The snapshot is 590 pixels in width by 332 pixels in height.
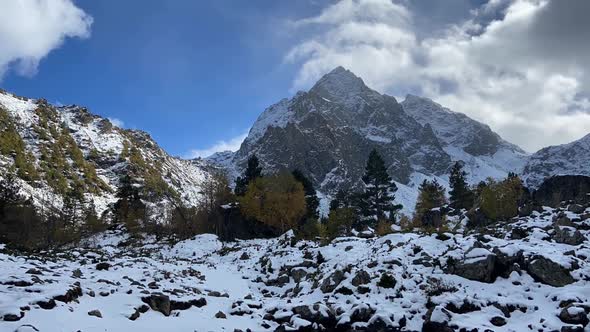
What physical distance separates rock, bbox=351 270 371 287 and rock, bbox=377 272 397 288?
586 millimetres

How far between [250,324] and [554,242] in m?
15.6

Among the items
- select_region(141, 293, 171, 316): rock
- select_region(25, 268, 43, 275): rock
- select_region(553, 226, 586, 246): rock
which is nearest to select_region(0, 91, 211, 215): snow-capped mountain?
select_region(25, 268, 43, 275): rock

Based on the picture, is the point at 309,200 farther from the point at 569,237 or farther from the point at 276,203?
the point at 569,237

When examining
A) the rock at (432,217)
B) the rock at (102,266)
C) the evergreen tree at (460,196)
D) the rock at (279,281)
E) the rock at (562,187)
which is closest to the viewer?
the rock at (102,266)

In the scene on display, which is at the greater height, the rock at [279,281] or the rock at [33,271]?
the rock at [33,271]

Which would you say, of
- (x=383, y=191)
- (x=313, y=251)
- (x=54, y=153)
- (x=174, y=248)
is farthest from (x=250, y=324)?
(x=54, y=153)

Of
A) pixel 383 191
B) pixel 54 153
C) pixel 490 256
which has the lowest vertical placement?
pixel 490 256

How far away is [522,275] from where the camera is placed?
1662 cm

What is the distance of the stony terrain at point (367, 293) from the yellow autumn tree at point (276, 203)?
30705mm

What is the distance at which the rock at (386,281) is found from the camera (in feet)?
57.6

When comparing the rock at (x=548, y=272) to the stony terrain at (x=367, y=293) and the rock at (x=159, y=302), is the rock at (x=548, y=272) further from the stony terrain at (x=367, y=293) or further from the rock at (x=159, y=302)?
the rock at (x=159, y=302)

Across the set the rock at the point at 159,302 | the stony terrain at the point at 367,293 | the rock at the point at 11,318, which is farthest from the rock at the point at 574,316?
the rock at the point at 11,318

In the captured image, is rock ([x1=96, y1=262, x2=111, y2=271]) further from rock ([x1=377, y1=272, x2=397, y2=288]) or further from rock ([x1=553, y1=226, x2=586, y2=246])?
rock ([x1=553, y1=226, x2=586, y2=246])

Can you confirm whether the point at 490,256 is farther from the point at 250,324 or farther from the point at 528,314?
the point at 250,324
